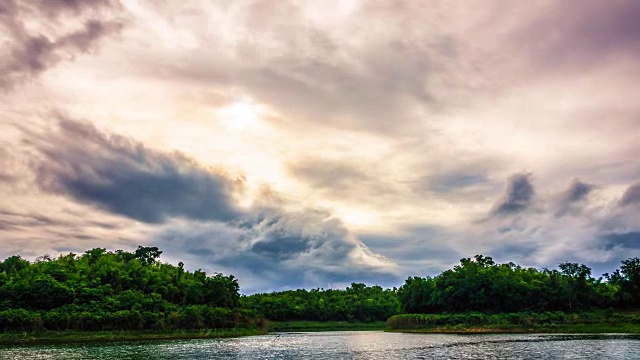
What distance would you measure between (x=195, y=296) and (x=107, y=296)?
127ft

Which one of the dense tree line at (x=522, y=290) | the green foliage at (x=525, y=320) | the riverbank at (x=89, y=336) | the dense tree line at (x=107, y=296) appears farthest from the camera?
the dense tree line at (x=522, y=290)

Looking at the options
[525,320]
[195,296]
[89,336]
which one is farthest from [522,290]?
[89,336]

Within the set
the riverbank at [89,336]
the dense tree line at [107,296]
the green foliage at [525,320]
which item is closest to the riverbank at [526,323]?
the green foliage at [525,320]

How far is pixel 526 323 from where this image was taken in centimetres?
14612

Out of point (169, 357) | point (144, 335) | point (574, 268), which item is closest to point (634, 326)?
point (574, 268)

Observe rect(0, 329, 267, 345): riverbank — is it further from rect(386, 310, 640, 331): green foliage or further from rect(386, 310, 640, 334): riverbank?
rect(386, 310, 640, 331): green foliage

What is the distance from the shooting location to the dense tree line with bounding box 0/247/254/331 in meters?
123

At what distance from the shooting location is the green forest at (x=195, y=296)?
128 metres

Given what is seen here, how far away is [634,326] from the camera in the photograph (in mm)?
119125

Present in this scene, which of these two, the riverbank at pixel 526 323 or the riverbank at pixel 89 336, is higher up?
the riverbank at pixel 526 323

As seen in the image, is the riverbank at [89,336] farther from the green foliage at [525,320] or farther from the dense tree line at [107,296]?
the green foliage at [525,320]

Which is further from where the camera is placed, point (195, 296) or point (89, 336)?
point (195, 296)

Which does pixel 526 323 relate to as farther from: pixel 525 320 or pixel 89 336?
pixel 89 336

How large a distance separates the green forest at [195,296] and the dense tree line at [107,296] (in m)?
0.22
